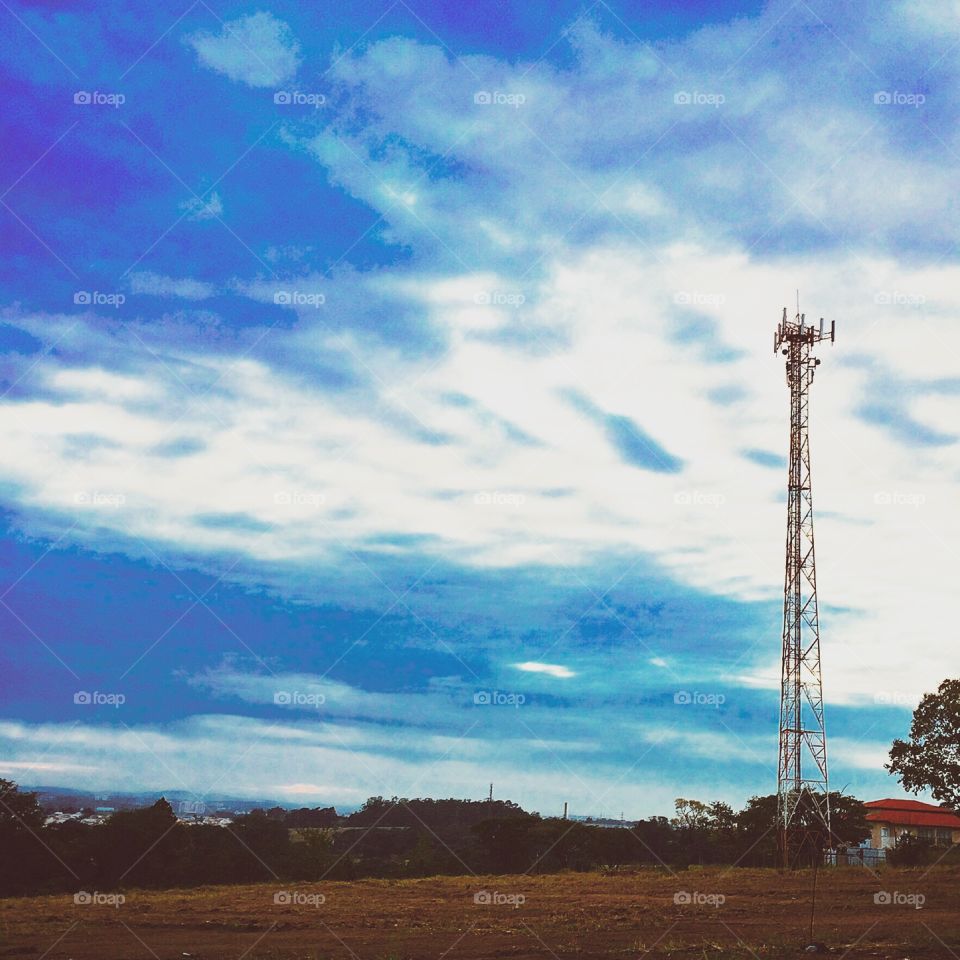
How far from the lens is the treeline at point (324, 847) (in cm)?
4472

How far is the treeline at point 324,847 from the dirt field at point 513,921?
8406 mm

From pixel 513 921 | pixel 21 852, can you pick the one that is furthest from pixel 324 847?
pixel 513 921

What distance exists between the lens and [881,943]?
19234 millimetres

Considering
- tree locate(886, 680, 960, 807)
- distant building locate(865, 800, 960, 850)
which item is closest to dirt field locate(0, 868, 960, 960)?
tree locate(886, 680, 960, 807)

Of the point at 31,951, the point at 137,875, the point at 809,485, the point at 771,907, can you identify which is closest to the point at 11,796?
the point at 137,875

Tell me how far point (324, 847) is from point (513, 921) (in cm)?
3188

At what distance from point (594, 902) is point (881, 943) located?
1233 centimetres

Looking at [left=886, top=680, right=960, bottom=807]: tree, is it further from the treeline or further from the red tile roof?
the red tile roof

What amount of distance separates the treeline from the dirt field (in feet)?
27.6

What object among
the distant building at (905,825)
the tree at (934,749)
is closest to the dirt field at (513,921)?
→ the tree at (934,749)

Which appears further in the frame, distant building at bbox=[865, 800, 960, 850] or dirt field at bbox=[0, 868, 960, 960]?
distant building at bbox=[865, 800, 960, 850]

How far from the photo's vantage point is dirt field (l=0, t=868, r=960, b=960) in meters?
19.6

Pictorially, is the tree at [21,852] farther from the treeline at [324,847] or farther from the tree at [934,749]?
the tree at [934,749]

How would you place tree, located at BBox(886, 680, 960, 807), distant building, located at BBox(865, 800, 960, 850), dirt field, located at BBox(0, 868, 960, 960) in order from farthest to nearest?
1. distant building, located at BBox(865, 800, 960, 850)
2. tree, located at BBox(886, 680, 960, 807)
3. dirt field, located at BBox(0, 868, 960, 960)
